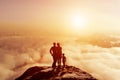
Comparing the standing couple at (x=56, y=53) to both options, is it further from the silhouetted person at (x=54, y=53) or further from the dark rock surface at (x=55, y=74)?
the dark rock surface at (x=55, y=74)

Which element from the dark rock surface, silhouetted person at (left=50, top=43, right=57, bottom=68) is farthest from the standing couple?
the dark rock surface

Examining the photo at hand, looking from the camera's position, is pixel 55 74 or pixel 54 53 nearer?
pixel 55 74

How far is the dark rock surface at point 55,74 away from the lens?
1063 centimetres

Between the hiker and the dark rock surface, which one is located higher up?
the hiker

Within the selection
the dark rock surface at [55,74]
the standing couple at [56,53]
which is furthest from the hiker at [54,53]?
the dark rock surface at [55,74]

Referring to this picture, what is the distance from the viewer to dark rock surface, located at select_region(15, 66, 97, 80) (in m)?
10.6

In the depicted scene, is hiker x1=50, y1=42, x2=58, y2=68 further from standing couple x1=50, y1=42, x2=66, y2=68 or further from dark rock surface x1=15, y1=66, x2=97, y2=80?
dark rock surface x1=15, y1=66, x2=97, y2=80

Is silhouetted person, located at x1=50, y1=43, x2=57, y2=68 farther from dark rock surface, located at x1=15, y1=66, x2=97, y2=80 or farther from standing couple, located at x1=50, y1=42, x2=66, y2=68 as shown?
dark rock surface, located at x1=15, y1=66, x2=97, y2=80

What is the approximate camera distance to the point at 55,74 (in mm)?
10711

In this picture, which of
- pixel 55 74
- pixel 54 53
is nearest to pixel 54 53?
pixel 54 53

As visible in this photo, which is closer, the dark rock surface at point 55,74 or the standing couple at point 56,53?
the dark rock surface at point 55,74

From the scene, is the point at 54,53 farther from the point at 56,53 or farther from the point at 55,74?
the point at 55,74

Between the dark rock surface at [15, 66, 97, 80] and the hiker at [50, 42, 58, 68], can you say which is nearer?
the dark rock surface at [15, 66, 97, 80]

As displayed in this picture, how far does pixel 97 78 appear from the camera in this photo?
11398 mm
